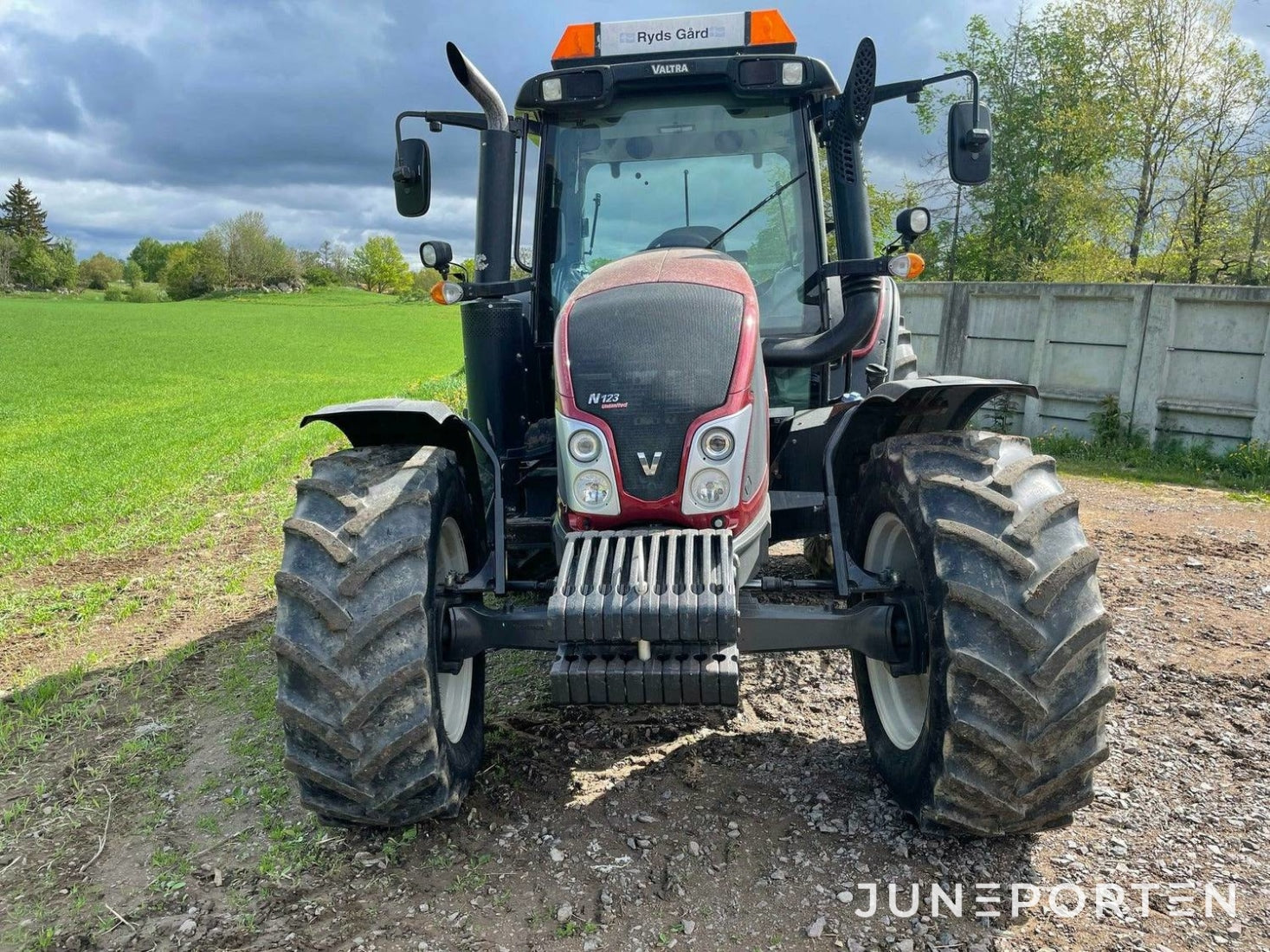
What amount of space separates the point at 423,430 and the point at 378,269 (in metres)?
113

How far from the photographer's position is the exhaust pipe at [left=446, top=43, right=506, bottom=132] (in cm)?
391

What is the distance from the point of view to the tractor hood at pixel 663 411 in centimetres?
292

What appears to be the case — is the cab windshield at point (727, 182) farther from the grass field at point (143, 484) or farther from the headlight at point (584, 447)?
the grass field at point (143, 484)

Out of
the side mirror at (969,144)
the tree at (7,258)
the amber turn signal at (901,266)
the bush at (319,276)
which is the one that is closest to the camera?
the amber turn signal at (901,266)

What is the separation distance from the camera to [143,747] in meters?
4.00

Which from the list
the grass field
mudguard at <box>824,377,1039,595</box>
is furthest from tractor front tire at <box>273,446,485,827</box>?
the grass field

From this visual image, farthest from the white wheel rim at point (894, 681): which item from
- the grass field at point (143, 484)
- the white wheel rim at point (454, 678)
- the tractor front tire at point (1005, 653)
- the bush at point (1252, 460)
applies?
the bush at point (1252, 460)

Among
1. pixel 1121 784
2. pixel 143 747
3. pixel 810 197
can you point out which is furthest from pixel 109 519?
pixel 1121 784

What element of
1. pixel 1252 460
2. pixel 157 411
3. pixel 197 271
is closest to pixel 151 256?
pixel 197 271

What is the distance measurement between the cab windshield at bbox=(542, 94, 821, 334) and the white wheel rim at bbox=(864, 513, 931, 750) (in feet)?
3.84

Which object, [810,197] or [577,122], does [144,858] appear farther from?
[810,197]

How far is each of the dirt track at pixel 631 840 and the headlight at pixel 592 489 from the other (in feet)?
3.70

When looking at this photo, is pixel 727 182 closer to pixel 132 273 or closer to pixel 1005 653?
pixel 1005 653

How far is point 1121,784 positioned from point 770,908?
1.48 metres
